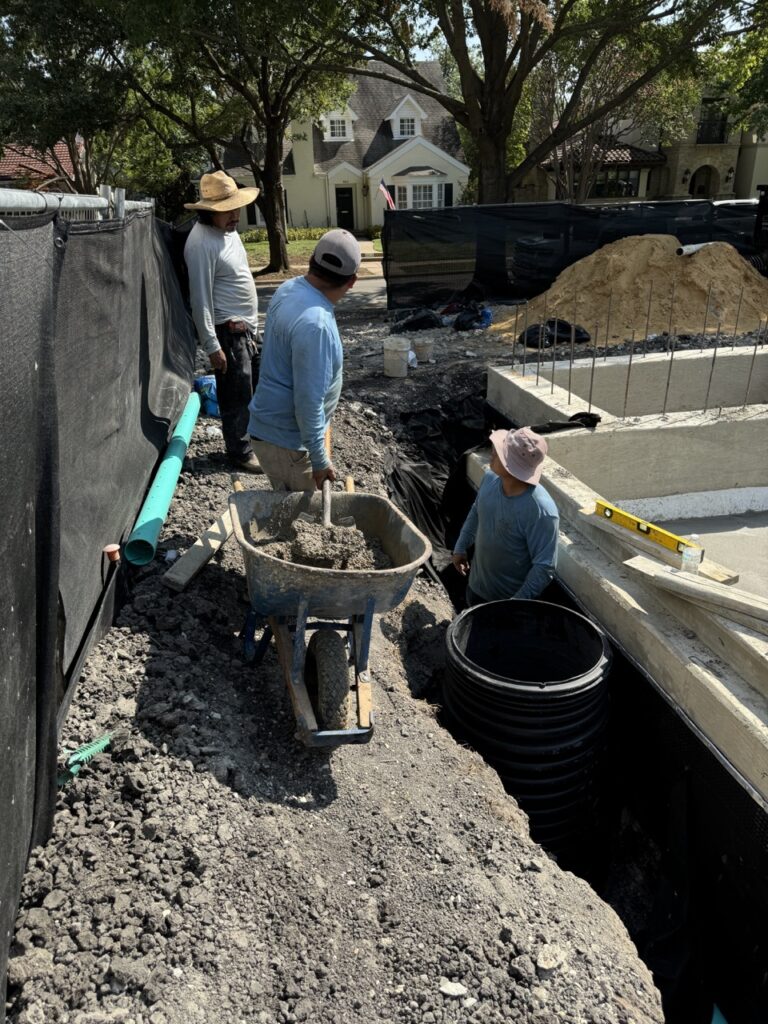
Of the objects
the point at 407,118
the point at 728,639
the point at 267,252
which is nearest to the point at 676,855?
the point at 728,639

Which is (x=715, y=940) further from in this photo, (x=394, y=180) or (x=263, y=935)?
(x=394, y=180)

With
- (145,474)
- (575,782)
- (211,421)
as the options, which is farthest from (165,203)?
(575,782)

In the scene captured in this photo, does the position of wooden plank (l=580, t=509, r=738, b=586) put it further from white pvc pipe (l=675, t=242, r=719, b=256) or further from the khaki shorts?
white pvc pipe (l=675, t=242, r=719, b=256)

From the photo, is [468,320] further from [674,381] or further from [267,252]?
[267,252]

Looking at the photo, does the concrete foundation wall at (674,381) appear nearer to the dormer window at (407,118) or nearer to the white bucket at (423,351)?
the white bucket at (423,351)

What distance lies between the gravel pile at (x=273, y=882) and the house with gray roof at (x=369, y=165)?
3389 centimetres

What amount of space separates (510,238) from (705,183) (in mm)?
30566

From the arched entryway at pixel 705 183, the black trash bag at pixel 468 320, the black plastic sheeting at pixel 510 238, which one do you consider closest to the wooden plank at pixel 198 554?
the black trash bag at pixel 468 320

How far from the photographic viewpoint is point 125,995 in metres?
2.00

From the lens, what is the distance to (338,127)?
36.3 meters

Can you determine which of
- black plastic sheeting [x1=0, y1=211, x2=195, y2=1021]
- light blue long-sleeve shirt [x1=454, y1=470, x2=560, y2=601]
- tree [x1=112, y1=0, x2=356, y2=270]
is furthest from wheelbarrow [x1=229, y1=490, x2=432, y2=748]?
tree [x1=112, y1=0, x2=356, y2=270]

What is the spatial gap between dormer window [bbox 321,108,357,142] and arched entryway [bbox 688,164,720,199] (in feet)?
57.5

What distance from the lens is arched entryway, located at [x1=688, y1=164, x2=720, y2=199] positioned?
36750 millimetres

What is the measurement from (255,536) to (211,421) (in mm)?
3196
